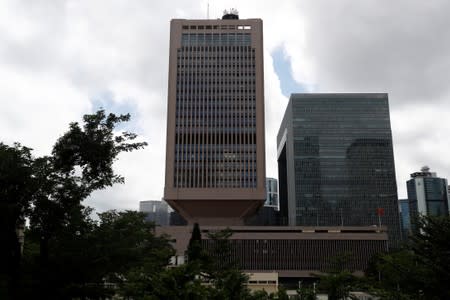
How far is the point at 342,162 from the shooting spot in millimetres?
167375

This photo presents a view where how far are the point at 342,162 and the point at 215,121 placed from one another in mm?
75203

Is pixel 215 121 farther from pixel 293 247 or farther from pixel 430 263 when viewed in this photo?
pixel 430 263

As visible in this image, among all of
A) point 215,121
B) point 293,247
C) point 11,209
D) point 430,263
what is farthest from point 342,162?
point 11,209

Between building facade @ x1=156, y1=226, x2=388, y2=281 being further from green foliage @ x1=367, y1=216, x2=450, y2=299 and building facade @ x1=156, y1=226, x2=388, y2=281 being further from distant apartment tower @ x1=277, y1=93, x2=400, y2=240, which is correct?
green foliage @ x1=367, y1=216, x2=450, y2=299

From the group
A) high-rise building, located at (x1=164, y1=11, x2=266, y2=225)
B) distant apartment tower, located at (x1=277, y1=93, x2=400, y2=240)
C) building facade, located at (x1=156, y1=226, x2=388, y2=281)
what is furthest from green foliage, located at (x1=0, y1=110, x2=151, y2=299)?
distant apartment tower, located at (x1=277, y1=93, x2=400, y2=240)

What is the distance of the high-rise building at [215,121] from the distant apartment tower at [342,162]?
2399 inches

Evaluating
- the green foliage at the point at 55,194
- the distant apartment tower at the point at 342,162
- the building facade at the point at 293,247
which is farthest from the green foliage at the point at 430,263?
the distant apartment tower at the point at 342,162

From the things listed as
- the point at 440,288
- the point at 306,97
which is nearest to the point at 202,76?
the point at 306,97

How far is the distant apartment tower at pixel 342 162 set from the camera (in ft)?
537

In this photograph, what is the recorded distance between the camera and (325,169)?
550 ft

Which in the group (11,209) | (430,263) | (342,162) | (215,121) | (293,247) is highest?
(342,162)

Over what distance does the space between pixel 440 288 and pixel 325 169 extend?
149 metres

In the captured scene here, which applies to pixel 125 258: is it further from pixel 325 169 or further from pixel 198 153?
pixel 325 169

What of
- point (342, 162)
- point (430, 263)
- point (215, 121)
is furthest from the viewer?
point (342, 162)
